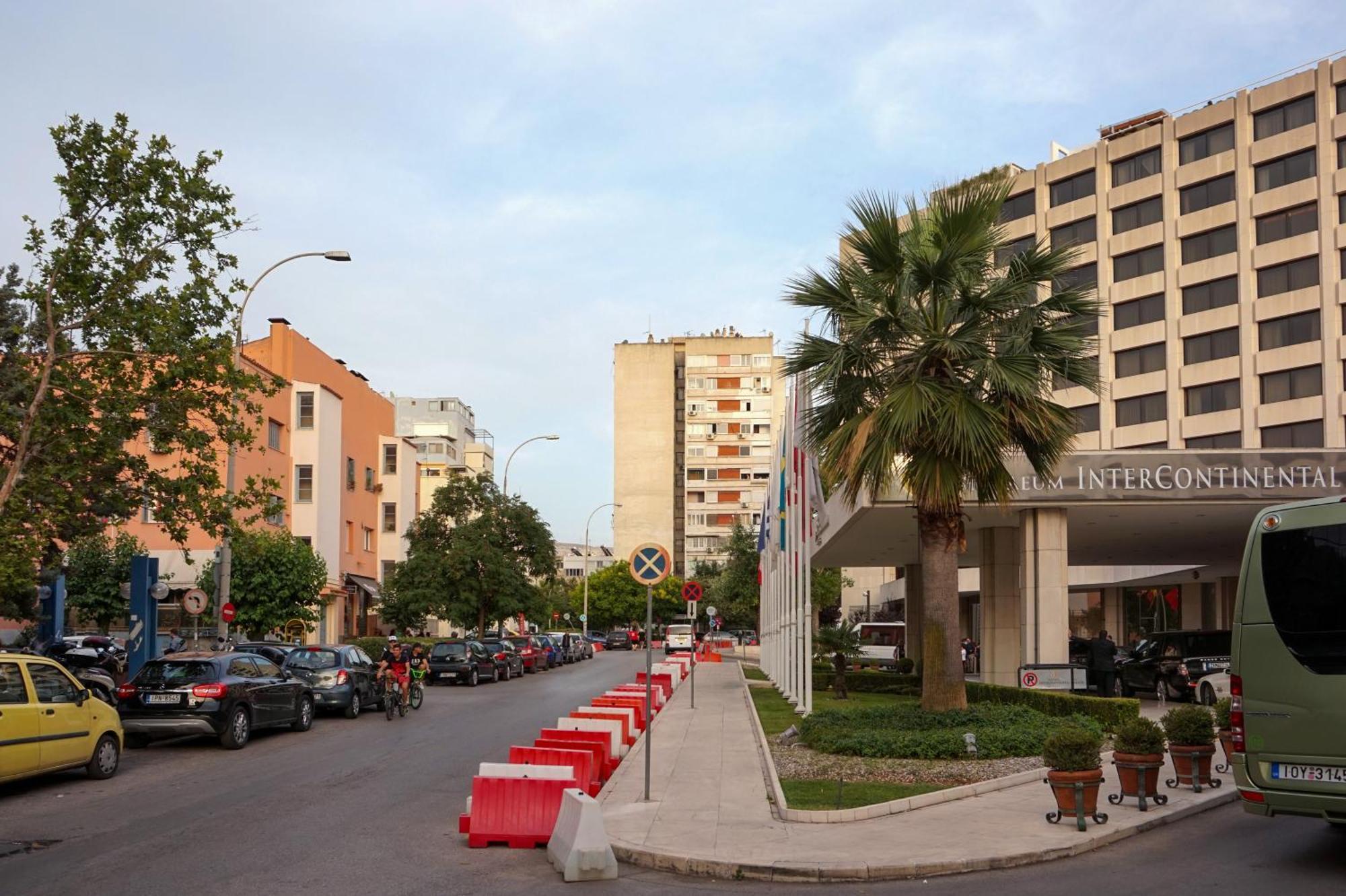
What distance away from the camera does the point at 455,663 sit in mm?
39094

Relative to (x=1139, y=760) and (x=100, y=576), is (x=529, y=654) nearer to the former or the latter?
(x=100, y=576)

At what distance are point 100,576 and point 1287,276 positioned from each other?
52319 millimetres

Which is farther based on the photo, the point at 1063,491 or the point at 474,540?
the point at 474,540

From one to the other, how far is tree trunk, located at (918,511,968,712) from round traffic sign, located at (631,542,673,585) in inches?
216

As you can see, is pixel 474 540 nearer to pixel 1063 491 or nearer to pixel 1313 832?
pixel 1063 491

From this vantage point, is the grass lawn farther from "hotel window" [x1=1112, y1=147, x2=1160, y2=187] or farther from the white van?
"hotel window" [x1=1112, y1=147, x2=1160, y2=187]

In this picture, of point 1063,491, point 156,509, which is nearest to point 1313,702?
point 1063,491

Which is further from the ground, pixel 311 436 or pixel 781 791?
pixel 311 436

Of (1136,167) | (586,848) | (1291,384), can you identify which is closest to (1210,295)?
(1291,384)

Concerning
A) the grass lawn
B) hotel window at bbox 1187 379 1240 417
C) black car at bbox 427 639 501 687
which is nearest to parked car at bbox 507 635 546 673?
black car at bbox 427 639 501 687

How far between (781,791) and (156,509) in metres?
13.3

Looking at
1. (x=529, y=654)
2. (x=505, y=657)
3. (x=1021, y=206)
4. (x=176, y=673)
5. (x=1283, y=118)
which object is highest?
(x=1283, y=118)

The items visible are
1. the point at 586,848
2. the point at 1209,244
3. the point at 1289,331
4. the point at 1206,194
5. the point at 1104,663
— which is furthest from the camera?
the point at 1206,194

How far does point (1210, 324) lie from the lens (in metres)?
60.0
